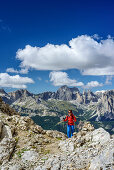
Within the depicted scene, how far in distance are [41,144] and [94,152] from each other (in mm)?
10511

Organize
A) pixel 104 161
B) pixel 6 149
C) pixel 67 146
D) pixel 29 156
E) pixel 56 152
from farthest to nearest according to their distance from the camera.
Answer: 1. pixel 67 146
2. pixel 6 149
3. pixel 56 152
4. pixel 29 156
5. pixel 104 161

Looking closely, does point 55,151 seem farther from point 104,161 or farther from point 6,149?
point 104,161

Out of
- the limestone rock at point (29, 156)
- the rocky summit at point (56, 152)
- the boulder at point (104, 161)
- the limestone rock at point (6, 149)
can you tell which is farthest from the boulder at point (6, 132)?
the boulder at point (104, 161)

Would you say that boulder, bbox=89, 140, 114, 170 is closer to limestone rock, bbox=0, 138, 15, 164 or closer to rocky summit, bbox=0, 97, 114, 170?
rocky summit, bbox=0, 97, 114, 170

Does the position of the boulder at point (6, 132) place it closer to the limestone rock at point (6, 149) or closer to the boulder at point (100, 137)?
the limestone rock at point (6, 149)

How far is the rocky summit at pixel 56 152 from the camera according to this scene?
14.1 m

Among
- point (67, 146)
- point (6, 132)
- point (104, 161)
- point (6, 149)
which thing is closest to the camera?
point (104, 161)

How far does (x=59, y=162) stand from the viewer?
628 inches

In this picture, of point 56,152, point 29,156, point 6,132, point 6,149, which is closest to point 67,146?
point 56,152

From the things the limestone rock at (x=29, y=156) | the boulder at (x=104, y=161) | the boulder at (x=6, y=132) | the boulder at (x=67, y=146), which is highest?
the boulder at (x=104, y=161)

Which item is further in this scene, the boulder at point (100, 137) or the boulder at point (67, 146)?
the boulder at point (67, 146)

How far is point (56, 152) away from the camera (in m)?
20.3

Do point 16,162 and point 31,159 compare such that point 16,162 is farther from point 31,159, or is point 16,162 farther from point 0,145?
point 0,145

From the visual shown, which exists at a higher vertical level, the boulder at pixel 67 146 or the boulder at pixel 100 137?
the boulder at pixel 100 137
